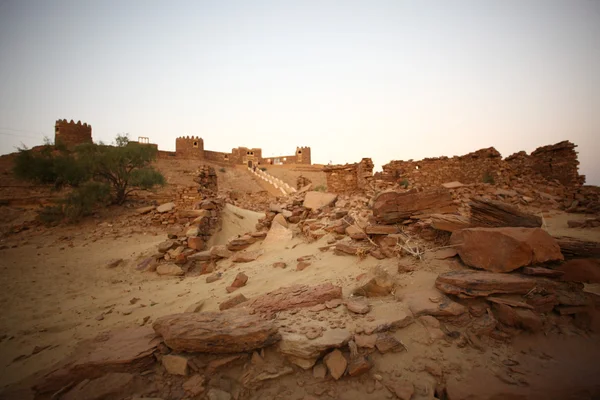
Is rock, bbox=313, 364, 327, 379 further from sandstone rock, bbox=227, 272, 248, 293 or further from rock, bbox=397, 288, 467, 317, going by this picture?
sandstone rock, bbox=227, 272, 248, 293

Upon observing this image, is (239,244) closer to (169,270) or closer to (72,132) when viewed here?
(169,270)

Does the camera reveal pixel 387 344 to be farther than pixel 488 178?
No

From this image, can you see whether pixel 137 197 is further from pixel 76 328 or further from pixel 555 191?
pixel 555 191

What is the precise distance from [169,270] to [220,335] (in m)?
4.37

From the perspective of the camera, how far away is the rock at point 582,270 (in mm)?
2396

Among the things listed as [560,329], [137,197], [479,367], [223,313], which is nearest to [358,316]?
[479,367]

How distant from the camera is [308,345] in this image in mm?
1929

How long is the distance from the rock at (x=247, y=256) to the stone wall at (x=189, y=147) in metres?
32.4

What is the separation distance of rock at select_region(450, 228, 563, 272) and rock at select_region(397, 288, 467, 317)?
69 cm

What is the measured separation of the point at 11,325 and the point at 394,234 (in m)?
5.85

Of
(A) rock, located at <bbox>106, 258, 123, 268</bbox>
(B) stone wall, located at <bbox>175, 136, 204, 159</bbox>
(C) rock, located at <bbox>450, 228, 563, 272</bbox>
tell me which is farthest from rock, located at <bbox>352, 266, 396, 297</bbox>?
(B) stone wall, located at <bbox>175, 136, 204, 159</bbox>

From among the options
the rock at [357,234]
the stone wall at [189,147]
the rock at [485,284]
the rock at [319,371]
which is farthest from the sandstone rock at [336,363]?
the stone wall at [189,147]

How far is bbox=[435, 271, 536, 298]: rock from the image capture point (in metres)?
2.31

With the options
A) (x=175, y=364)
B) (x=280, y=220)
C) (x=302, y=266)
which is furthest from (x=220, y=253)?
(x=175, y=364)
